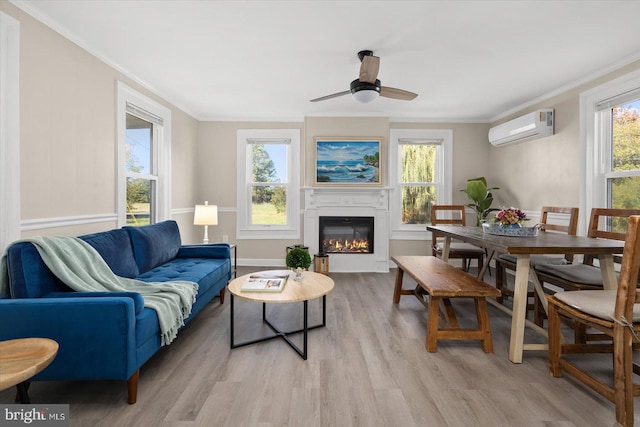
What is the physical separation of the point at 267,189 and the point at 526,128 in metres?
3.75

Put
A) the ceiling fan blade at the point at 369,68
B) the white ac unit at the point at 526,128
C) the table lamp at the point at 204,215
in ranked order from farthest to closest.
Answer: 1. the table lamp at the point at 204,215
2. the white ac unit at the point at 526,128
3. the ceiling fan blade at the point at 369,68

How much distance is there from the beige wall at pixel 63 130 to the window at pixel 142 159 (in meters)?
0.13

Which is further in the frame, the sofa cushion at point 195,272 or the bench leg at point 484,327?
the sofa cushion at point 195,272

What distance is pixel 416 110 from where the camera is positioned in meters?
4.62

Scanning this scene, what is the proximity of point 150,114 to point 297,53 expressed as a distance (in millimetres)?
Answer: 2025

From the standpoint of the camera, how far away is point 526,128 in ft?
13.0

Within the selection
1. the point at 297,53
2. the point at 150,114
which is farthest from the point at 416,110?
the point at 150,114

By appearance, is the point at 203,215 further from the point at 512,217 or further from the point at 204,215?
the point at 512,217

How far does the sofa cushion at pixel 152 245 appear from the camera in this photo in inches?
111

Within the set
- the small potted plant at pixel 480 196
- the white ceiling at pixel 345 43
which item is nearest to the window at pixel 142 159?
the white ceiling at pixel 345 43

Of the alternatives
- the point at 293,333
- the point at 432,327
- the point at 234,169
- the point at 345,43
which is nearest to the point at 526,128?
the point at 345,43

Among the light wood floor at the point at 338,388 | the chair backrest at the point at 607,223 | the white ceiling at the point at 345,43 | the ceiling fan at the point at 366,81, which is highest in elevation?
the white ceiling at the point at 345,43

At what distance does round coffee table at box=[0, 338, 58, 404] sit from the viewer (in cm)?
104

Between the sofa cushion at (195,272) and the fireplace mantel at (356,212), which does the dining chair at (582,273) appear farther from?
the sofa cushion at (195,272)
